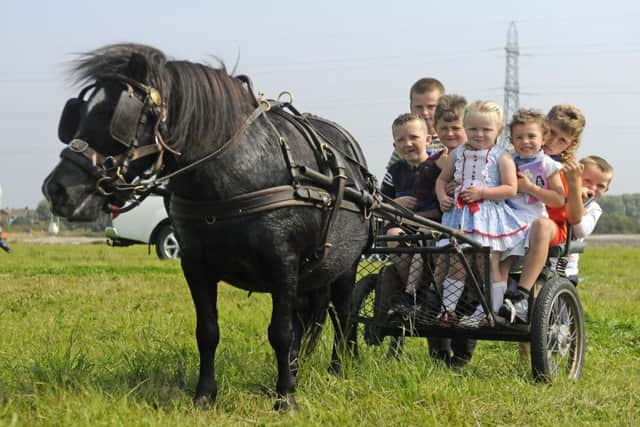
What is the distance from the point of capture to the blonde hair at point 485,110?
5418mm

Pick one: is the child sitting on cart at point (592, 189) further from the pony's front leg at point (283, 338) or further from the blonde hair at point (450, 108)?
the pony's front leg at point (283, 338)

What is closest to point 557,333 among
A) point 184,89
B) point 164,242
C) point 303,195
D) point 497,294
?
point 497,294

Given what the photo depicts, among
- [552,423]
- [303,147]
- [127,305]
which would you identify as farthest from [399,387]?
[127,305]

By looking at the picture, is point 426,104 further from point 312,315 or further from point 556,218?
point 312,315

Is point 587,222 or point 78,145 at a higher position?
point 78,145

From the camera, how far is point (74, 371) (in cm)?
480

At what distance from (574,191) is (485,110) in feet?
2.50

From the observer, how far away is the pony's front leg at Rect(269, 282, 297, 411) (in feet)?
14.6

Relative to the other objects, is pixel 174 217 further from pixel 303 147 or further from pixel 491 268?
pixel 491 268

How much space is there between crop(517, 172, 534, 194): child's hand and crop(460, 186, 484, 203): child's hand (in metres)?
0.26

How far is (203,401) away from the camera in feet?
15.1

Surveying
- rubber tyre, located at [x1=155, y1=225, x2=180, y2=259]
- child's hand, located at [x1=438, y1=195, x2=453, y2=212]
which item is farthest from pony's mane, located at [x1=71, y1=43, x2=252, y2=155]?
rubber tyre, located at [x1=155, y1=225, x2=180, y2=259]

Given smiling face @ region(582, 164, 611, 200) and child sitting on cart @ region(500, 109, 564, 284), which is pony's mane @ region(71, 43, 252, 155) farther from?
smiling face @ region(582, 164, 611, 200)

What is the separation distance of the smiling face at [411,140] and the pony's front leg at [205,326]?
194 centimetres
